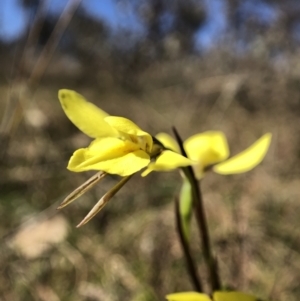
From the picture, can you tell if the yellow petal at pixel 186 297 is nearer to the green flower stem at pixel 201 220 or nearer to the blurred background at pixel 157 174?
the green flower stem at pixel 201 220

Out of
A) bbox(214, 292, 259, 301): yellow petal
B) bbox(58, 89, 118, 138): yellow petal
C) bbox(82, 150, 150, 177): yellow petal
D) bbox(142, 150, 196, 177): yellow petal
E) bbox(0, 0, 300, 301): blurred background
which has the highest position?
bbox(58, 89, 118, 138): yellow petal

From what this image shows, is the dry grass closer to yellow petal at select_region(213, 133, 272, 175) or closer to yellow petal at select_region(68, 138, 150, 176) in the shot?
yellow petal at select_region(213, 133, 272, 175)

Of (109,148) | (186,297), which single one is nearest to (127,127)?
(109,148)

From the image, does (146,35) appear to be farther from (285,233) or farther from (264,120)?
(285,233)

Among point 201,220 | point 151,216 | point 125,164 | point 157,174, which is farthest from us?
point 157,174

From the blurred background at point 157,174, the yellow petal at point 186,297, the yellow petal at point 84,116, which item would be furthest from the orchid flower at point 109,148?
the blurred background at point 157,174

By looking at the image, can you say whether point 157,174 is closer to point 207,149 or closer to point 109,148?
point 207,149

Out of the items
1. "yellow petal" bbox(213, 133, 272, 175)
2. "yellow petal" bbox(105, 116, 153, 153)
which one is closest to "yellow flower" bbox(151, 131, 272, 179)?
"yellow petal" bbox(213, 133, 272, 175)
